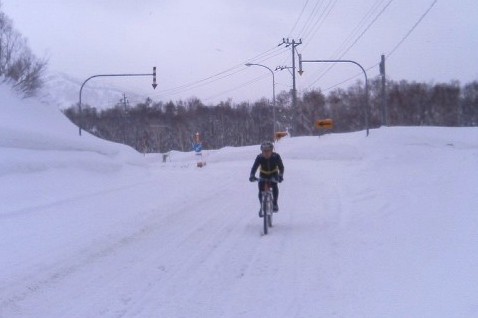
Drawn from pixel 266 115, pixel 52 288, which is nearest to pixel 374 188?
pixel 52 288

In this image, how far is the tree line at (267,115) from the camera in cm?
8894

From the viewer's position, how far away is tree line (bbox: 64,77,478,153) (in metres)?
88.9

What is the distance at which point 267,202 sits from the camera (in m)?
13.2

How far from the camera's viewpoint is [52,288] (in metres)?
8.46

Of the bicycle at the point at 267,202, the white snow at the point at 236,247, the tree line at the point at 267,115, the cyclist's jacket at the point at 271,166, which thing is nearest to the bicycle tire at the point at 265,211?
the bicycle at the point at 267,202

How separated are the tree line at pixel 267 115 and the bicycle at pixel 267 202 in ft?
205

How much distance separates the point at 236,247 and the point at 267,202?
222 centimetres

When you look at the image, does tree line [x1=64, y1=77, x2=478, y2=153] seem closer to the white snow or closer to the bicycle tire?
the white snow

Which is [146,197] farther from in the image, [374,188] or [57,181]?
[374,188]

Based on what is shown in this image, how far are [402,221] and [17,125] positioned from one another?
65.6ft

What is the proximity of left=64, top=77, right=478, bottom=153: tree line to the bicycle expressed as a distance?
6261 centimetres

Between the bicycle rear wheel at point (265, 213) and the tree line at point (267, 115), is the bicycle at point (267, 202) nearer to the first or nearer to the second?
the bicycle rear wheel at point (265, 213)

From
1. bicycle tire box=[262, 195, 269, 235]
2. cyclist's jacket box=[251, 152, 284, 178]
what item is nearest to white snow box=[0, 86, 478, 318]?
bicycle tire box=[262, 195, 269, 235]

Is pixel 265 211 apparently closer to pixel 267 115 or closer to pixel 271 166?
pixel 271 166
